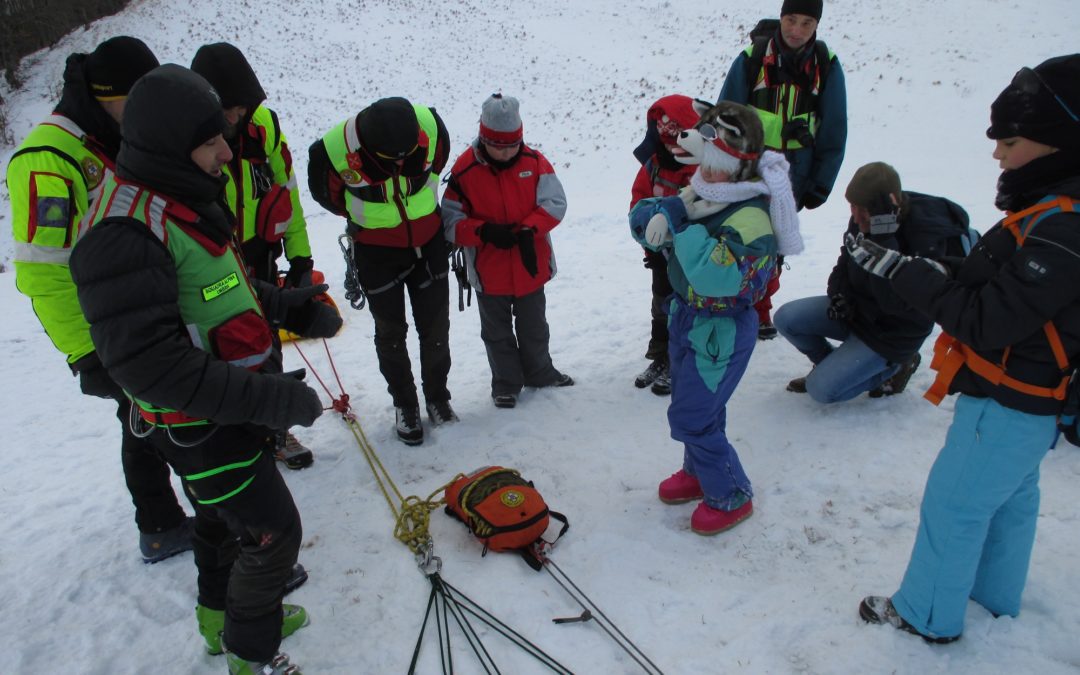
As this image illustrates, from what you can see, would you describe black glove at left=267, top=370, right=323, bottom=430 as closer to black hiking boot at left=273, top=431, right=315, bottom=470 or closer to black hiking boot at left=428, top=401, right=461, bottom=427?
black hiking boot at left=273, top=431, right=315, bottom=470

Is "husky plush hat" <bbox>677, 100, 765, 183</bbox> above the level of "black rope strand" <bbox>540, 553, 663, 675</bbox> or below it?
above

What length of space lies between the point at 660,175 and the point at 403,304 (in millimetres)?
1980

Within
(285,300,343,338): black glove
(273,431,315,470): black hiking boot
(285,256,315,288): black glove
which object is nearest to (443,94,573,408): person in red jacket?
(285,256,315,288): black glove

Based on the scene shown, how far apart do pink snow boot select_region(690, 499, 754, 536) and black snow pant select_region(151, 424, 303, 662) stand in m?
2.00

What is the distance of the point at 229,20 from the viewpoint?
79.7 ft

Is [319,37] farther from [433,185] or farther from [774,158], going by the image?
[774,158]

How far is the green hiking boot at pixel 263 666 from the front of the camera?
2.69 meters

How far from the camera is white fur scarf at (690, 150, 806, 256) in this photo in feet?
9.71

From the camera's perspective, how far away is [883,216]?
3811mm

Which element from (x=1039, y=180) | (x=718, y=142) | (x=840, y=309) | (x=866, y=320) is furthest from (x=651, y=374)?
(x=1039, y=180)

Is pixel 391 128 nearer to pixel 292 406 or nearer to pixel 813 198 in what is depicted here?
pixel 292 406

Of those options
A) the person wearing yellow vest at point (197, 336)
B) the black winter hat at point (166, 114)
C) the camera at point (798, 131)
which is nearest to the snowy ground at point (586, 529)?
the person wearing yellow vest at point (197, 336)

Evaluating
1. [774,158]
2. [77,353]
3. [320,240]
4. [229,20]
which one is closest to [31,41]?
[229,20]

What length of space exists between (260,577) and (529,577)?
1299mm
